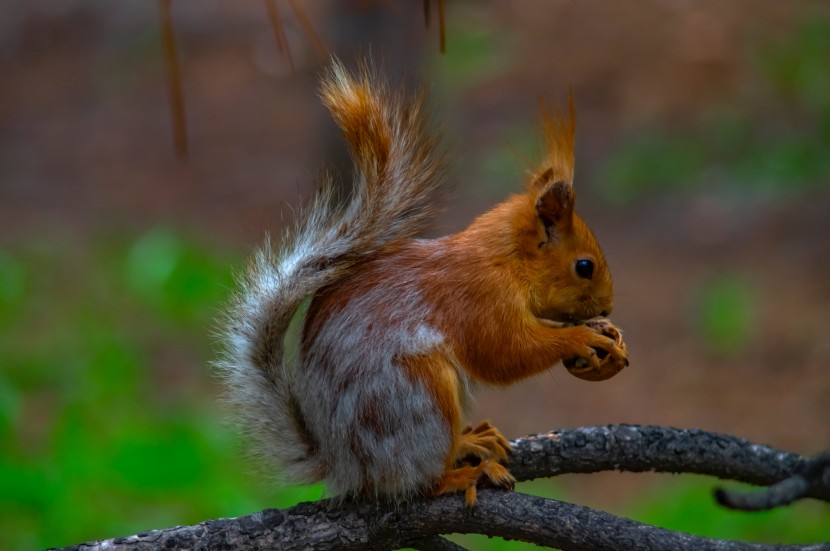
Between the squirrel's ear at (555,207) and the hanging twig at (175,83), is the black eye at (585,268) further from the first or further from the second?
the hanging twig at (175,83)

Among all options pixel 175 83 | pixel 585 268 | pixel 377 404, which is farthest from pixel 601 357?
pixel 175 83

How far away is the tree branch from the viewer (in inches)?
64.6

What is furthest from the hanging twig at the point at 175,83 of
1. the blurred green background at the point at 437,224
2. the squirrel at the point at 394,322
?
the blurred green background at the point at 437,224

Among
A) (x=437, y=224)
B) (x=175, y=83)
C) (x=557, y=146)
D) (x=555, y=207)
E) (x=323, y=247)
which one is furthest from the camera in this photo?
(x=437, y=224)

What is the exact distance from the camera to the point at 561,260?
1.92 meters

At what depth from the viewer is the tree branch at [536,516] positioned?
1640 mm

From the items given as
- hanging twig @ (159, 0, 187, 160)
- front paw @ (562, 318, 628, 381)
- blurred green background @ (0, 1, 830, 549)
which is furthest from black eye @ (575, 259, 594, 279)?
hanging twig @ (159, 0, 187, 160)

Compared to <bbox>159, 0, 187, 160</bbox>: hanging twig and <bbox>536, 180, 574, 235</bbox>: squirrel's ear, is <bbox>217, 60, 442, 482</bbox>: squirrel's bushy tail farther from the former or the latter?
<bbox>159, 0, 187, 160</bbox>: hanging twig

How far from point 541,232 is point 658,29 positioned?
6.09 m

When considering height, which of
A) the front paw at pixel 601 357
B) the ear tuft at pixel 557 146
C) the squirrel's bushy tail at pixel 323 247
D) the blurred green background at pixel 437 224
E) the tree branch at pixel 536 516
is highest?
the blurred green background at pixel 437 224

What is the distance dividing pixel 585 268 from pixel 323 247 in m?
0.50

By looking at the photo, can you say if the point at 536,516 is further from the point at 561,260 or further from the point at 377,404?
the point at 561,260

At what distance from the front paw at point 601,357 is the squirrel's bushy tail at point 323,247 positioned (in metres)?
0.38

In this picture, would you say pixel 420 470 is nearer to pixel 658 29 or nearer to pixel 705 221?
pixel 705 221
